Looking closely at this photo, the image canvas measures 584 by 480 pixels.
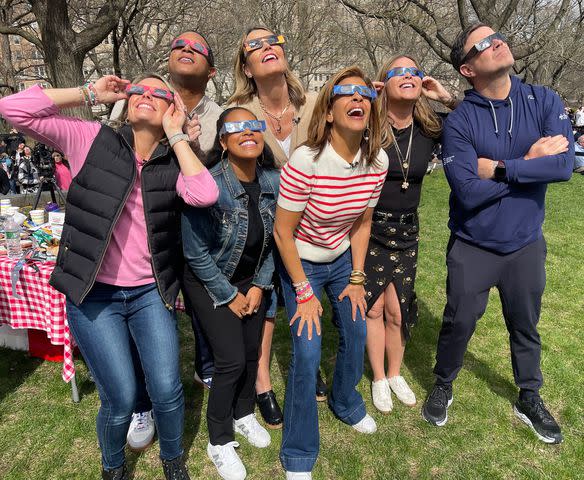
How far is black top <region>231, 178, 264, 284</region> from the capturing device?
101 inches

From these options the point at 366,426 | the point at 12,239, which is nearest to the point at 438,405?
the point at 366,426

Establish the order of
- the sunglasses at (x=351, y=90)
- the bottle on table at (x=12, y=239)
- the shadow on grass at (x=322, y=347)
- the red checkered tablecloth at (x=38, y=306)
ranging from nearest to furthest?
1. the sunglasses at (x=351, y=90)
2. the red checkered tablecloth at (x=38, y=306)
3. the bottle on table at (x=12, y=239)
4. the shadow on grass at (x=322, y=347)

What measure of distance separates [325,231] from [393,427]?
1558 mm

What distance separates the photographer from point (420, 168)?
2.99m

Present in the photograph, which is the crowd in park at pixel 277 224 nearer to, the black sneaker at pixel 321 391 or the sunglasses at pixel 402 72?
the sunglasses at pixel 402 72

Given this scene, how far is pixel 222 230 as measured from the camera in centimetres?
252

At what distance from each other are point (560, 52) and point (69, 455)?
1487 centimetres

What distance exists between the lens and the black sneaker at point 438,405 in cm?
322

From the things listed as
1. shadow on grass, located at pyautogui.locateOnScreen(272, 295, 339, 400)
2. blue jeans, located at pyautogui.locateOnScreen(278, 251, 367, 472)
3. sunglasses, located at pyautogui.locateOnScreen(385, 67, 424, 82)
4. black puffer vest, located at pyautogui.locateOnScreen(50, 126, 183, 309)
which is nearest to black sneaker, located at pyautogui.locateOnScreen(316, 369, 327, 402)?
shadow on grass, located at pyautogui.locateOnScreen(272, 295, 339, 400)

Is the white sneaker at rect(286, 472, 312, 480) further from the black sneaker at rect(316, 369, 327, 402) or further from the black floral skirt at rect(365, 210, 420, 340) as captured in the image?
the black floral skirt at rect(365, 210, 420, 340)

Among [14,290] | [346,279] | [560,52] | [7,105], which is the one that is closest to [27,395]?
[14,290]

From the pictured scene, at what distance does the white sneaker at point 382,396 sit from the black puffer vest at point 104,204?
1934 mm

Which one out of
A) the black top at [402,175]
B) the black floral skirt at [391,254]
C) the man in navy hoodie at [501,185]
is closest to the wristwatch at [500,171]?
the man in navy hoodie at [501,185]

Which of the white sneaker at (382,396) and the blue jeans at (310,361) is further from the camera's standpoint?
the white sneaker at (382,396)
